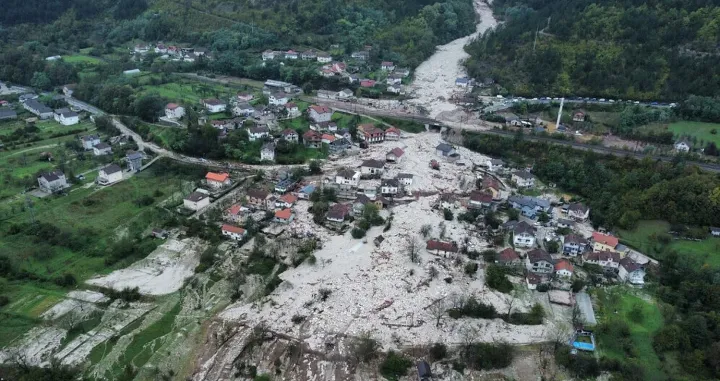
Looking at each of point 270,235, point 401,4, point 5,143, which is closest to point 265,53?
point 401,4

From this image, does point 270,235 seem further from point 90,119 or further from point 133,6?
point 133,6

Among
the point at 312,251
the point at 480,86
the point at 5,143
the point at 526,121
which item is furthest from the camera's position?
the point at 480,86

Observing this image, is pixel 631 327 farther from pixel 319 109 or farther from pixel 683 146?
pixel 319 109

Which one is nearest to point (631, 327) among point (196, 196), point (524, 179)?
point (524, 179)

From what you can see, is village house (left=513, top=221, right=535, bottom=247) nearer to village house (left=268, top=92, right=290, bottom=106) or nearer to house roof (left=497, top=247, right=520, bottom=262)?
house roof (left=497, top=247, right=520, bottom=262)

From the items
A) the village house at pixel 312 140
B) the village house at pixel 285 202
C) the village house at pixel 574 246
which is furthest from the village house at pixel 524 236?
the village house at pixel 312 140

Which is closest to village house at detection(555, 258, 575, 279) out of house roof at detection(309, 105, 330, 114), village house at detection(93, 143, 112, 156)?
house roof at detection(309, 105, 330, 114)
